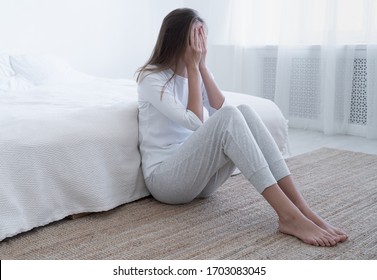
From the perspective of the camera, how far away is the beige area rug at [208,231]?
1354mm

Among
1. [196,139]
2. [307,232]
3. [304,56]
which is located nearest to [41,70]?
[196,139]

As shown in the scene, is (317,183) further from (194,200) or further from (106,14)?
(106,14)

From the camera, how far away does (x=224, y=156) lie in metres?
1.51

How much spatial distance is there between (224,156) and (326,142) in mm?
1786

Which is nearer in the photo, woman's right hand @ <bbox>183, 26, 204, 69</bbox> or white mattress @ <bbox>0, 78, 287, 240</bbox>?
white mattress @ <bbox>0, 78, 287, 240</bbox>

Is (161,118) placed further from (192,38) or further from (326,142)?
(326,142)

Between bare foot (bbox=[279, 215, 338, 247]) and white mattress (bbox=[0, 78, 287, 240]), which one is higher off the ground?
white mattress (bbox=[0, 78, 287, 240])

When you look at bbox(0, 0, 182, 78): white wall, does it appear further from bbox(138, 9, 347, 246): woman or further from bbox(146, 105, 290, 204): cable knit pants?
bbox(146, 105, 290, 204): cable knit pants

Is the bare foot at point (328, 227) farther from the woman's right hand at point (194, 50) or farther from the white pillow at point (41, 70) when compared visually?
the white pillow at point (41, 70)

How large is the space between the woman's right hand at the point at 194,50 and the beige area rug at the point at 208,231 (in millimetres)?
531

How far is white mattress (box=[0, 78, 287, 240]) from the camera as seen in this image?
1.48 metres

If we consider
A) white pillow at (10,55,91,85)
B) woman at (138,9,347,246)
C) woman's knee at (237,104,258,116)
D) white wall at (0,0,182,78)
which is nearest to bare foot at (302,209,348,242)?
woman at (138,9,347,246)

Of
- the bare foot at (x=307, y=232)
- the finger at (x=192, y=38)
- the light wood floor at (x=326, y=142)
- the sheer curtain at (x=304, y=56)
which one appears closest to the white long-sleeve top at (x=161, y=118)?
the finger at (x=192, y=38)

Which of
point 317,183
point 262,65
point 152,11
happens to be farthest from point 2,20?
point 317,183
